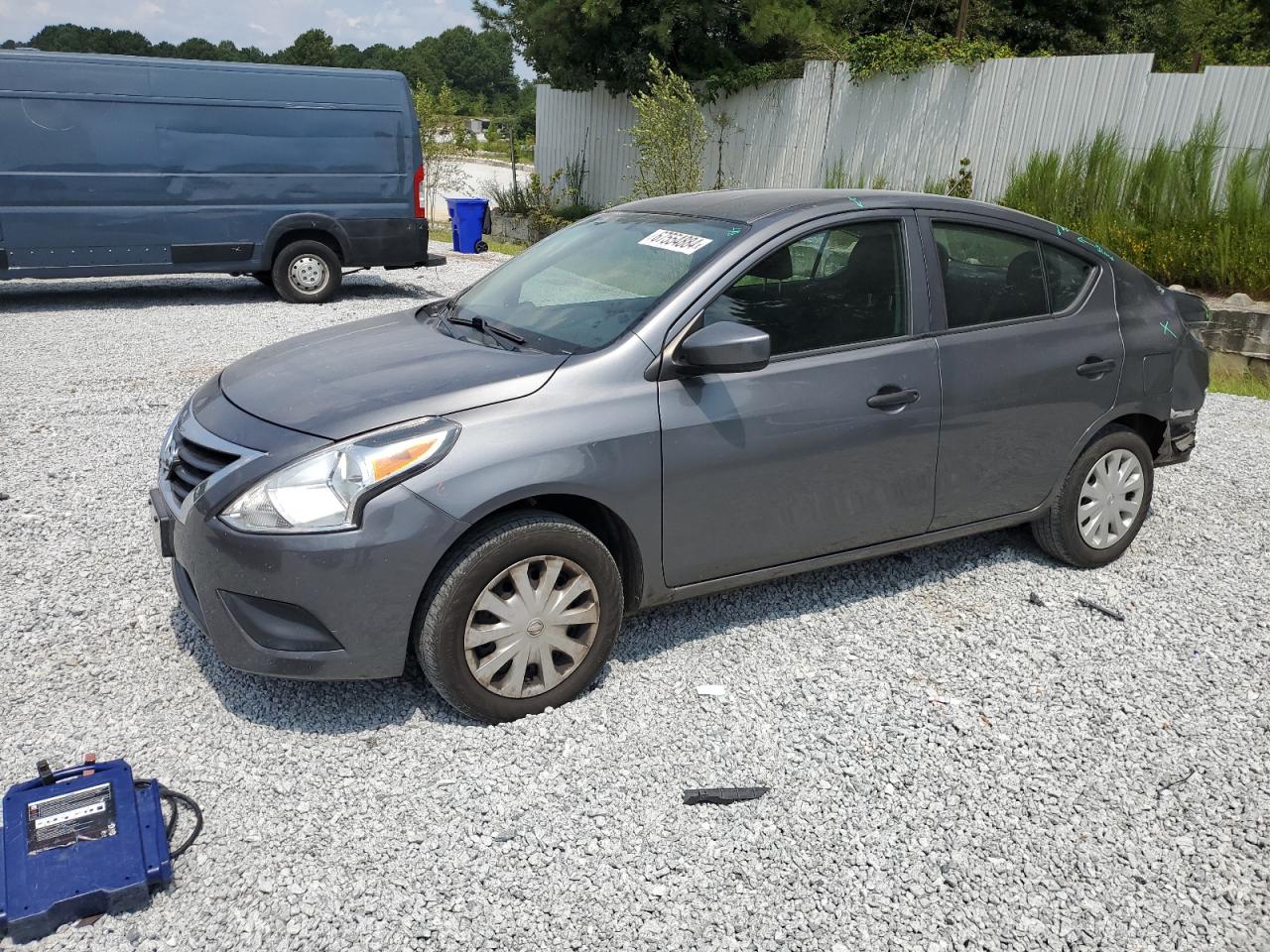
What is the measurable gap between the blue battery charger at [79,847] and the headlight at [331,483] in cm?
83

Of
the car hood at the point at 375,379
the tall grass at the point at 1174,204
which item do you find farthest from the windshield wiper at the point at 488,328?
the tall grass at the point at 1174,204

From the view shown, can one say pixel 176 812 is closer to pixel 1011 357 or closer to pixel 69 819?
pixel 69 819

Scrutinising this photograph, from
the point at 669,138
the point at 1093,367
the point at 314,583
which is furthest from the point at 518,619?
the point at 669,138

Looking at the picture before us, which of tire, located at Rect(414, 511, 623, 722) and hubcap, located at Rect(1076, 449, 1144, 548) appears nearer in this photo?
tire, located at Rect(414, 511, 623, 722)

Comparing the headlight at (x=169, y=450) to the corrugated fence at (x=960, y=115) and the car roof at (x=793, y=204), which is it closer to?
the car roof at (x=793, y=204)

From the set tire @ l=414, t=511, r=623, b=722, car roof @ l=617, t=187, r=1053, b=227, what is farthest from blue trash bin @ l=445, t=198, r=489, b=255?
tire @ l=414, t=511, r=623, b=722

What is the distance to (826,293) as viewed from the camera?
409 centimetres

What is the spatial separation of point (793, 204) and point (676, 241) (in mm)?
501

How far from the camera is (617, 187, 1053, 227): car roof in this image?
414 centimetres

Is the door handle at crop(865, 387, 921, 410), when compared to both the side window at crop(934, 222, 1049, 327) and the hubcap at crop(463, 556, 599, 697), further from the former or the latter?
the hubcap at crop(463, 556, 599, 697)

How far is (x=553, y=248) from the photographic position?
4.69m

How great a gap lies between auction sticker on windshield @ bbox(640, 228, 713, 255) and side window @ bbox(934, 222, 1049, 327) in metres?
1.04

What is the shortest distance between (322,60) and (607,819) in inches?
3080

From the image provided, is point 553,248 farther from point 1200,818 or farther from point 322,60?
point 322,60
